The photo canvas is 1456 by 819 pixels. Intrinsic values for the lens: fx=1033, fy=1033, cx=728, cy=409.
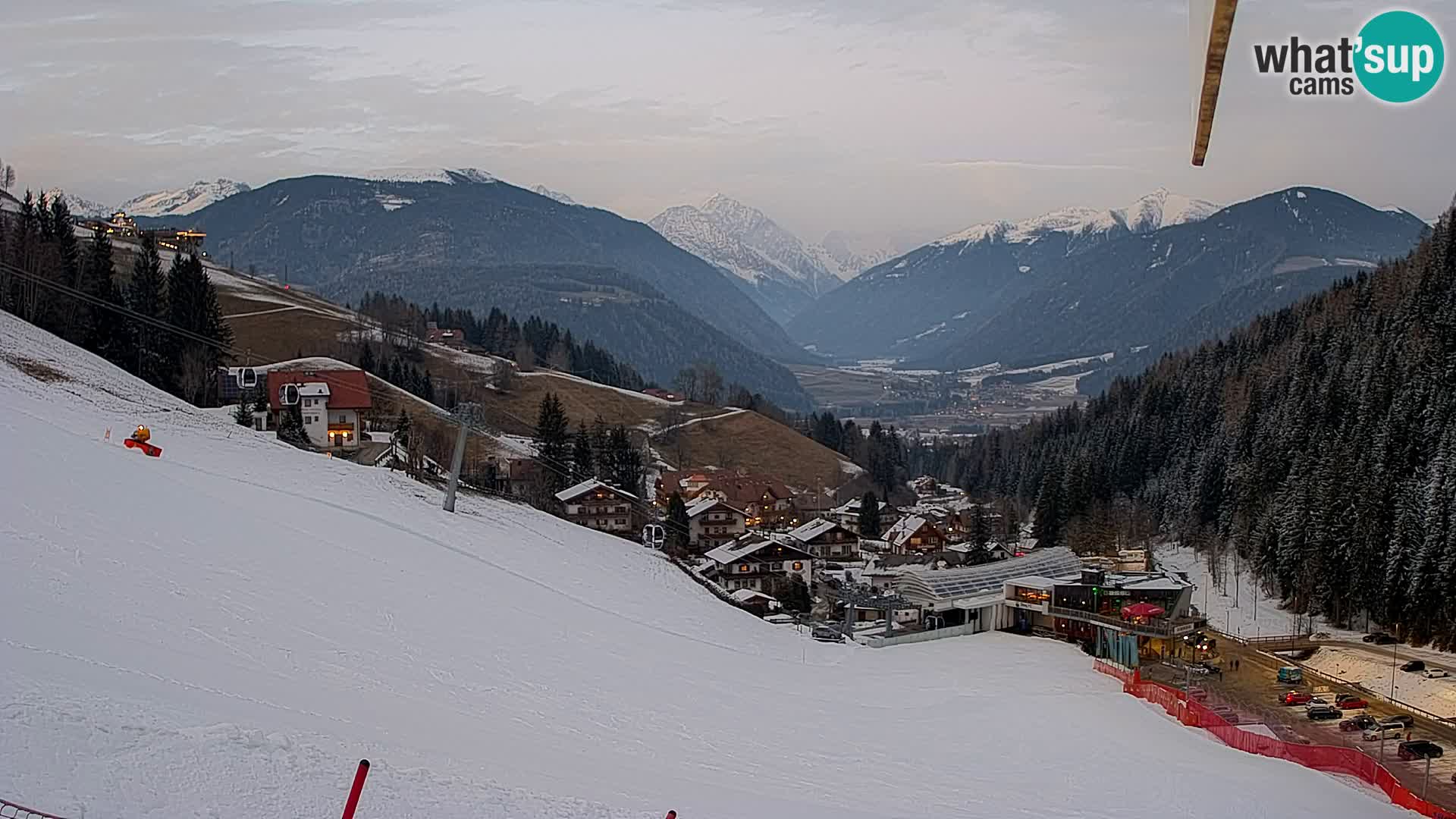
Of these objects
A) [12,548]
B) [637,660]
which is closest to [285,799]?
[12,548]

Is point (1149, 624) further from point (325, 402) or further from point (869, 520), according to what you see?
point (325, 402)

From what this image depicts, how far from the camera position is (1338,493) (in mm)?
43125

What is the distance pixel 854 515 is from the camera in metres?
73.6

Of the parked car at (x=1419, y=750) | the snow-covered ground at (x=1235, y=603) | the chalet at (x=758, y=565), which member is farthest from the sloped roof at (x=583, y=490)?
the parked car at (x=1419, y=750)

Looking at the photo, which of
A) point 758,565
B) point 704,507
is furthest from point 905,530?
point 758,565

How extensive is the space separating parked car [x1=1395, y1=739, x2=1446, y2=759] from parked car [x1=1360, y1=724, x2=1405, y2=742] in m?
1.14

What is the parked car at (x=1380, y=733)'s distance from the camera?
24.7 meters

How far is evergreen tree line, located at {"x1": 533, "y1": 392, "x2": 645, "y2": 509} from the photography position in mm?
60781

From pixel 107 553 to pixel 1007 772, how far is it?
15083 mm

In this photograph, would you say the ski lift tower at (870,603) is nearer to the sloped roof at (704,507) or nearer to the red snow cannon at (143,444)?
the sloped roof at (704,507)

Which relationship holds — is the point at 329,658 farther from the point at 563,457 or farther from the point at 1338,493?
the point at 563,457

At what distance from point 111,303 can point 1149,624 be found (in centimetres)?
4835

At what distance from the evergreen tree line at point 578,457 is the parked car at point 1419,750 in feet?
141

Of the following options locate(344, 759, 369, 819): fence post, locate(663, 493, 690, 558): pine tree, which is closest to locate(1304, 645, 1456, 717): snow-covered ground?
locate(663, 493, 690, 558): pine tree
